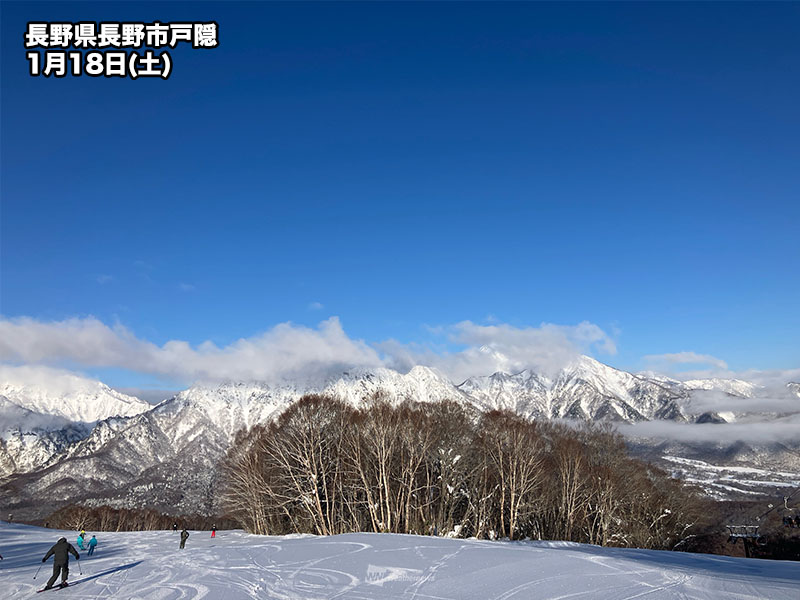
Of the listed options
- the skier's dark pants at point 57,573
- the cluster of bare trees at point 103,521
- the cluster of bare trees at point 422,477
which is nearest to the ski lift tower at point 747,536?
the cluster of bare trees at point 422,477

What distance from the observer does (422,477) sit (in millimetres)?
60688

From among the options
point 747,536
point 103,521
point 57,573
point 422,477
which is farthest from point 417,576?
point 103,521

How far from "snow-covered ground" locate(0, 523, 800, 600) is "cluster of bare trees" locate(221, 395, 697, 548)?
2485 centimetres

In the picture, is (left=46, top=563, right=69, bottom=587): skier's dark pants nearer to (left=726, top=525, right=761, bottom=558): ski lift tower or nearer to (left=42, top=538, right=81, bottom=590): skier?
(left=42, top=538, right=81, bottom=590): skier

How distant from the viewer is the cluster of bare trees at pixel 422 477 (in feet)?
187

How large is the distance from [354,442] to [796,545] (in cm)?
7199

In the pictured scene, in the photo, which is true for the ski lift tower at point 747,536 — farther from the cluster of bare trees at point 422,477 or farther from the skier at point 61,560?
the skier at point 61,560

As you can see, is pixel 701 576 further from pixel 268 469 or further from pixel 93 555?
pixel 268 469

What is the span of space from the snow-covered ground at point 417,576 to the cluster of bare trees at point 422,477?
2485 cm

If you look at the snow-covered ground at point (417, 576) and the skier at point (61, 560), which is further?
the skier at point (61, 560)

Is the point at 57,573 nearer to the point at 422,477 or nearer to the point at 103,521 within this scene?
the point at 422,477

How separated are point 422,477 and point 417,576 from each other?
40282mm

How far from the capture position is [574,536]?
65.2 metres

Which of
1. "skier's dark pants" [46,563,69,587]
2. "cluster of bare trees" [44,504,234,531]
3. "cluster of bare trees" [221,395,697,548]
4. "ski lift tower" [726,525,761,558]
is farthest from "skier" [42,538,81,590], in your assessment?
"cluster of bare trees" [44,504,234,531]
